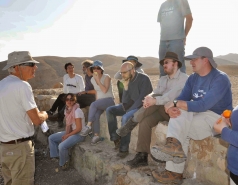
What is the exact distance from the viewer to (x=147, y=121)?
3303 millimetres

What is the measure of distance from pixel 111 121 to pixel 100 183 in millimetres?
1230

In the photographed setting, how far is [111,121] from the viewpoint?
433 cm

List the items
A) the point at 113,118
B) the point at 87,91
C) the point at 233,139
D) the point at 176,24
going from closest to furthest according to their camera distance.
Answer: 1. the point at 233,139
2. the point at 176,24
3. the point at 113,118
4. the point at 87,91

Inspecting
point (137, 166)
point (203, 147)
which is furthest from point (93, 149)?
point (203, 147)

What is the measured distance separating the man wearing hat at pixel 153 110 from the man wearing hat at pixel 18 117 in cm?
141

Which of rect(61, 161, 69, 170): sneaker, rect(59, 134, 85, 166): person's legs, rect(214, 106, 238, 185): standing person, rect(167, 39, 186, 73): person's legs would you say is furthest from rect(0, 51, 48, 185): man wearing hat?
rect(167, 39, 186, 73): person's legs

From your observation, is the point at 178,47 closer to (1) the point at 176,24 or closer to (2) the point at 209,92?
(1) the point at 176,24

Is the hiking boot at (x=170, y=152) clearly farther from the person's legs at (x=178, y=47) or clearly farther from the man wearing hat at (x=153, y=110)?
the person's legs at (x=178, y=47)

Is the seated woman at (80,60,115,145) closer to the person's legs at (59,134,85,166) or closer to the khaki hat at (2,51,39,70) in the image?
the person's legs at (59,134,85,166)

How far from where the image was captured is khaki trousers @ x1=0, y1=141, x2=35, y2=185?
2855 mm

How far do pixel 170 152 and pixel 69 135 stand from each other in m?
2.96

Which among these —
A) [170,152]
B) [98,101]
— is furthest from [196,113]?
[98,101]

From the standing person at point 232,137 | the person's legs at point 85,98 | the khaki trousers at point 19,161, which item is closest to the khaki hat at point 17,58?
the khaki trousers at point 19,161

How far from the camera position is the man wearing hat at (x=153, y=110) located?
3.27 m
